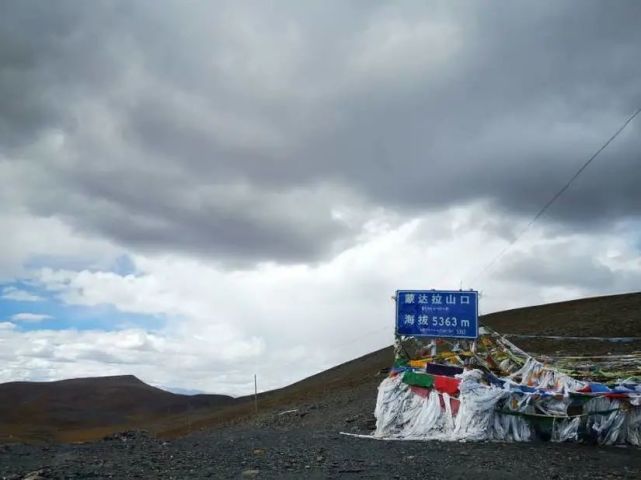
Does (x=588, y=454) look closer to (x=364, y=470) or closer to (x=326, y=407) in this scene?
(x=364, y=470)

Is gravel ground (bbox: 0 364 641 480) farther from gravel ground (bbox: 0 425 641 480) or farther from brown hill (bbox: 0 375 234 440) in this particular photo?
brown hill (bbox: 0 375 234 440)

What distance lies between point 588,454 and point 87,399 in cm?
15420

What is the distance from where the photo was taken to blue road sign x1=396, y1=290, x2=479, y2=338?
2334cm

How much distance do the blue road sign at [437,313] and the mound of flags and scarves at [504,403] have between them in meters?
0.96

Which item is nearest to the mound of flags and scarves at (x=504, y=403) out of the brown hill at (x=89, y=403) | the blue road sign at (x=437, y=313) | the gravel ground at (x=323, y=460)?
the gravel ground at (x=323, y=460)

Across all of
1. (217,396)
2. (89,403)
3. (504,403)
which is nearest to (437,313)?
(504,403)

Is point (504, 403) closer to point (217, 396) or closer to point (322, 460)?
→ point (322, 460)

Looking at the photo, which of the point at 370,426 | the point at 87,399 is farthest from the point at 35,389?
the point at 370,426

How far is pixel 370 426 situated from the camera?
22.8 meters

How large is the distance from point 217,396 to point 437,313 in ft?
479

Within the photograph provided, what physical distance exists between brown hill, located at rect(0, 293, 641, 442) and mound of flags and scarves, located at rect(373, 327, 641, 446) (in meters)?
5.60

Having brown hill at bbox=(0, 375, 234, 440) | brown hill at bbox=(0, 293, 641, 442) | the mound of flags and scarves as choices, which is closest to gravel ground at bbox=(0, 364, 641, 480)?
the mound of flags and scarves

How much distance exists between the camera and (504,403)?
741 inches

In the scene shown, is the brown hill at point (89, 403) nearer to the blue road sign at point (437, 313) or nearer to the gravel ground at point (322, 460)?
the blue road sign at point (437, 313)
